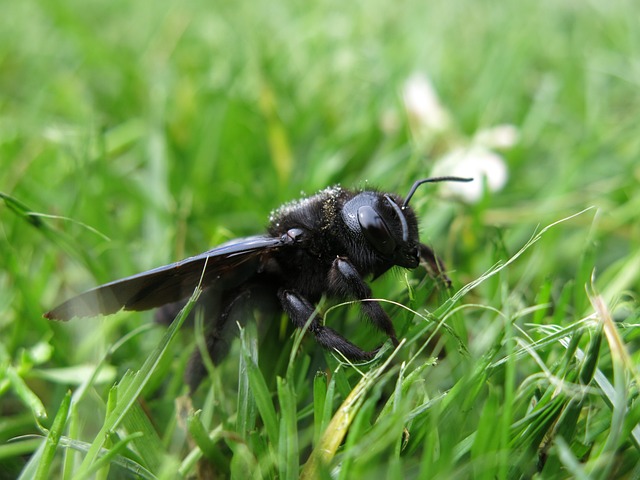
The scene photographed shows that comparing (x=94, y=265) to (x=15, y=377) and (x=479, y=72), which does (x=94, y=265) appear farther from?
(x=479, y=72)

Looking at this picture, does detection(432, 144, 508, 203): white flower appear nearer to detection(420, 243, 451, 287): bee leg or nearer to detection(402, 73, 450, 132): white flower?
detection(402, 73, 450, 132): white flower

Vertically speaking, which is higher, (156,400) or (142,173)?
(142,173)

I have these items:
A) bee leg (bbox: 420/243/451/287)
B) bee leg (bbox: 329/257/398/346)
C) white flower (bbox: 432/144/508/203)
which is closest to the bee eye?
bee leg (bbox: 329/257/398/346)

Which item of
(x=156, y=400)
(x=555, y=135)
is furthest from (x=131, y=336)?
(x=555, y=135)

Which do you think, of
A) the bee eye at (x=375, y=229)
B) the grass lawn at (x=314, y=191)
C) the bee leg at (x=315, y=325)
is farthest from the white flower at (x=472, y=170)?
the bee leg at (x=315, y=325)

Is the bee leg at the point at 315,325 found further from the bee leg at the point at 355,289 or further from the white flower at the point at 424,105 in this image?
the white flower at the point at 424,105

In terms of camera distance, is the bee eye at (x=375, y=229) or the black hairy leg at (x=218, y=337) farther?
the black hairy leg at (x=218, y=337)
